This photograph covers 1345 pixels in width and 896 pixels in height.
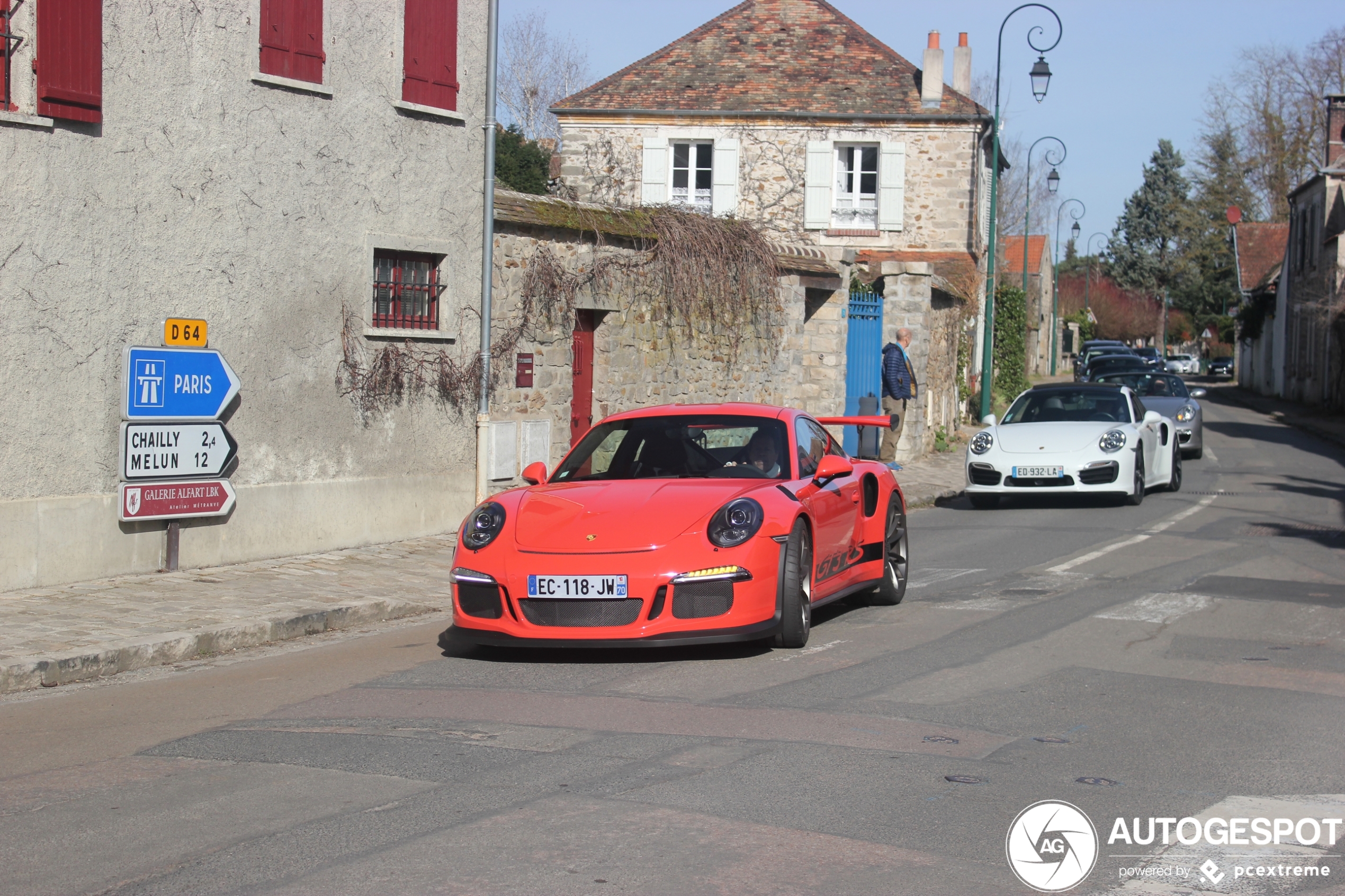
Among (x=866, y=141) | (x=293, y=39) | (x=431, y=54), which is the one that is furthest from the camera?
(x=866, y=141)

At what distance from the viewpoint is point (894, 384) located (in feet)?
68.7

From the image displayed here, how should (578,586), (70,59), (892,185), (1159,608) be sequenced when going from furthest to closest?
(892,185) → (70,59) → (1159,608) → (578,586)

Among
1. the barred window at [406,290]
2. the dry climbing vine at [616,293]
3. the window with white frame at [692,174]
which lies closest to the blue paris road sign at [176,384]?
the dry climbing vine at [616,293]

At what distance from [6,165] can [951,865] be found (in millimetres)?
8000

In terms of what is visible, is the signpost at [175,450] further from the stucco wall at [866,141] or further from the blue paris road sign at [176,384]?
the stucco wall at [866,141]

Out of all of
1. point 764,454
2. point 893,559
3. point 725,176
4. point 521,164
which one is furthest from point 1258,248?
point 764,454

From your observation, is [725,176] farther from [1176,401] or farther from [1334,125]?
[1334,125]

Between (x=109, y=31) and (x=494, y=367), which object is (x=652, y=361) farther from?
(x=109, y=31)

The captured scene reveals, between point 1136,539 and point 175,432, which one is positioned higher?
point 175,432

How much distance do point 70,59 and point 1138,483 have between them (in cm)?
1251

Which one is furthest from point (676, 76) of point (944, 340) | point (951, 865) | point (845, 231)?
point (951, 865)

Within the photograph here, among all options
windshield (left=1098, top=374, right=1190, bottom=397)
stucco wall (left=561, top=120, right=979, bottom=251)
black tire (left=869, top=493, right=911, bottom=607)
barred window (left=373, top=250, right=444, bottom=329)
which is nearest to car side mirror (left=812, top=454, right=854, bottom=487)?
black tire (left=869, top=493, right=911, bottom=607)

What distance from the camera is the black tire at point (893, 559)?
9.54m

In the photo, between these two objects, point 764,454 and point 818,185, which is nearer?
point 764,454
